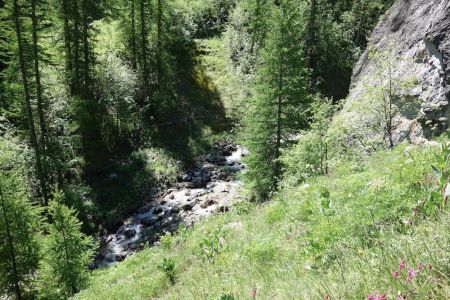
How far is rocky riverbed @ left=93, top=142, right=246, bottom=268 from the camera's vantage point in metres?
22.1

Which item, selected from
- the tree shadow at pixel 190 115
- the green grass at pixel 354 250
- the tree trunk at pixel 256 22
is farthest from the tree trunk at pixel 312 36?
the green grass at pixel 354 250

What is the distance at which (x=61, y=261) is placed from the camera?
15.5 meters

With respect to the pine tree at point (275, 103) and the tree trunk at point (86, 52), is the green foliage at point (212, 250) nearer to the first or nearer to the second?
the pine tree at point (275, 103)

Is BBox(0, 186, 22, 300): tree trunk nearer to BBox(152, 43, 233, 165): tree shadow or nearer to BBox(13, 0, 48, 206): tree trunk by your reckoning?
BBox(13, 0, 48, 206): tree trunk

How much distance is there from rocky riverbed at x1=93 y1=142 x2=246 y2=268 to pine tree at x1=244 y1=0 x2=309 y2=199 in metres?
3.20

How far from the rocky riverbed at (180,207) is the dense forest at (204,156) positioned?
0.19 meters

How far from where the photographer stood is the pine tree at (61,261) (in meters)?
15.4

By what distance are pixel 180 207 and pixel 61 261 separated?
991cm

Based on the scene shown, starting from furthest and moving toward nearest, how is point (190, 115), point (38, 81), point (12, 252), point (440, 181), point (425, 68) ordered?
point (190, 115) → point (38, 81) → point (12, 252) → point (425, 68) → point (440, 181)

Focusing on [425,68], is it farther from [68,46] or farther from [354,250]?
[68,46]

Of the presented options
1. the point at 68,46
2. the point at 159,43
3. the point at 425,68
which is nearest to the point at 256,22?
the point at 159,43

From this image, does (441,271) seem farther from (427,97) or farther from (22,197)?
(22,197)

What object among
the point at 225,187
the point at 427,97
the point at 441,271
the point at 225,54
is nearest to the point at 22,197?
the point at 225,187

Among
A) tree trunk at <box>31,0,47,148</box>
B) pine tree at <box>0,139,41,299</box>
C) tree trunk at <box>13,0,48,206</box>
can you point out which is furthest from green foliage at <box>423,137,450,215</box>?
tree trunk at <box>31,0,47,148</box>
